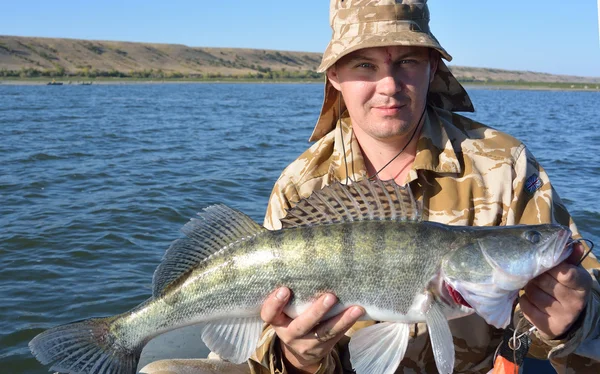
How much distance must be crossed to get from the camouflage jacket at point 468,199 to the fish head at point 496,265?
0.71 meters

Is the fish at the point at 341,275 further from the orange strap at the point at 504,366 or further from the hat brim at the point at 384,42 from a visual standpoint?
the hat brim at the point at 384,42

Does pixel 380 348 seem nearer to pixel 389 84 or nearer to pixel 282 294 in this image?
pixel 282 294

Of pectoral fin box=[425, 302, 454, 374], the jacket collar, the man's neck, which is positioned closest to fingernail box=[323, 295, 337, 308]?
pectoral fin box=[425, 302, 454, 374]

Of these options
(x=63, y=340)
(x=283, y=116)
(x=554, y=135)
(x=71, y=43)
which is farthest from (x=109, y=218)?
(x=71, y=43)

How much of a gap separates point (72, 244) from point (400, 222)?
852 cm

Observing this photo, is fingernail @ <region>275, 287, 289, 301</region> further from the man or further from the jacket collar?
the jacket collar

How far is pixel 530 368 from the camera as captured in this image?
505cm

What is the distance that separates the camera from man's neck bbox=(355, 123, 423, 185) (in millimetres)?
4375

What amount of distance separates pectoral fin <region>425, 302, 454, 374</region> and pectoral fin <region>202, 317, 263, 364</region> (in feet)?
3.34

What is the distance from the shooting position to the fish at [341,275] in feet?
10.5

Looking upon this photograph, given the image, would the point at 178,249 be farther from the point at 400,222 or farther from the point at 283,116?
the point at 283,116

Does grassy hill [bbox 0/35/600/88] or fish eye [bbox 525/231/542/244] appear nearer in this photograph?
fish eye [bbox 525/231/542/244]

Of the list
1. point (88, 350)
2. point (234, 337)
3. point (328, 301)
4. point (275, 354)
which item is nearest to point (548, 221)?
point (328, 301)

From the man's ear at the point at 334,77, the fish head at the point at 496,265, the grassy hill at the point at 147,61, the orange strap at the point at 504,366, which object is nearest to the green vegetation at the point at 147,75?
the grassy hill at the point at 147,61
